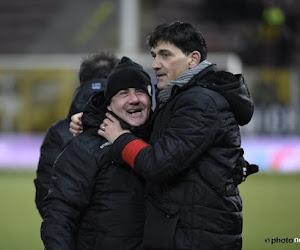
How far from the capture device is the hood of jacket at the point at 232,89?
3.20 m

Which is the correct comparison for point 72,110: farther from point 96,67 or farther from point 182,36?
point 182,36

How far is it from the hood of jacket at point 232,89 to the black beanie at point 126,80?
0.32 metres

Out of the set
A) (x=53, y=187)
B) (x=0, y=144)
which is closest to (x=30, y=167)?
(x=0, y=144)

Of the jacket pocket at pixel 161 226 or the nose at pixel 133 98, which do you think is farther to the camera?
the nose at pixel 133 98

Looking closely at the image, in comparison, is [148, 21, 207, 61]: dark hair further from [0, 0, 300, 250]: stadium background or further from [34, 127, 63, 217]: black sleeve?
[34, 127, 63, 217]: black sleeve

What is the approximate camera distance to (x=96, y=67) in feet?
14.1

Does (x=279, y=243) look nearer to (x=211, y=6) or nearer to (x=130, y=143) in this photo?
(x=130, y=143)

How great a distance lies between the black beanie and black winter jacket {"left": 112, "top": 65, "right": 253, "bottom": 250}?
0.25 m

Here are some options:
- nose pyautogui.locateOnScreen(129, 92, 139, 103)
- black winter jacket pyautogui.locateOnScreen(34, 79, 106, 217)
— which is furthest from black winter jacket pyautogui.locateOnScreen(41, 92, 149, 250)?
black winter jacket pyautogui.locateOnScreen(34, 79, 106, 217)

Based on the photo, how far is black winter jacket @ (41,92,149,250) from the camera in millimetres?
3359

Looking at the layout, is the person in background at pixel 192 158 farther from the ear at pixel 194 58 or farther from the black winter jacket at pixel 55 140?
the black winter jacket at pixel 55 140

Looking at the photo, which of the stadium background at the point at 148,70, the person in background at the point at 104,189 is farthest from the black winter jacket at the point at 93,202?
the stadium background at the point at 148,70

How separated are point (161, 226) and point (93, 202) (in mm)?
420

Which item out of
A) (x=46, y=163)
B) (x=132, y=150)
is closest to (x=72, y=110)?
(x=46, y=163)
